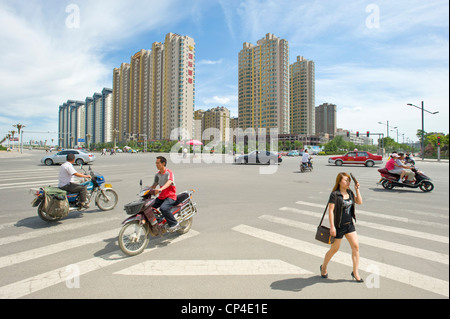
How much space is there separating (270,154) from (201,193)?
1787 cm

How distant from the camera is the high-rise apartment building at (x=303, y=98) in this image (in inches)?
5310

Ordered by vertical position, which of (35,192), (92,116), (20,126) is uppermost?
(92,116)

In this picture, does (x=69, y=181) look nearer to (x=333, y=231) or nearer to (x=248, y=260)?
(x=248, y=260)

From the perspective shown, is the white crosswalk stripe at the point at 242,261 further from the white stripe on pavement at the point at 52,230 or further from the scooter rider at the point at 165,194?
the scooter rider at the point at 165,194

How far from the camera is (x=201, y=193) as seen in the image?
30.9 feet

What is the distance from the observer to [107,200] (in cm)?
695

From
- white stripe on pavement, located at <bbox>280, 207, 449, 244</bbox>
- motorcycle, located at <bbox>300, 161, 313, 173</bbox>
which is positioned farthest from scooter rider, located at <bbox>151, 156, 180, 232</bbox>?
motorcycle, located at <bbox>300, 161, 313, 173</bbox>

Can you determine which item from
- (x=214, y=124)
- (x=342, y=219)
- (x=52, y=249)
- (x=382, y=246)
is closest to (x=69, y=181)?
(x=52, y=249)

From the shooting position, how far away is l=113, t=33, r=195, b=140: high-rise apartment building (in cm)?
11019

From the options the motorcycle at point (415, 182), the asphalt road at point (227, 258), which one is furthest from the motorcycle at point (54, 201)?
the motorcycle at point (415, 182)

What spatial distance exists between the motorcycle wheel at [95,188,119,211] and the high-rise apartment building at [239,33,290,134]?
116 m

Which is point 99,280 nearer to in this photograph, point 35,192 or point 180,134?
point 35,192

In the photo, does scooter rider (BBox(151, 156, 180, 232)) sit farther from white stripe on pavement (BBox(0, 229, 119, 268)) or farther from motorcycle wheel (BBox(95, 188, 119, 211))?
motorcycle wheel (BBox(95, 188, 119, 211))
